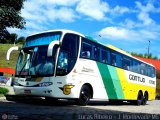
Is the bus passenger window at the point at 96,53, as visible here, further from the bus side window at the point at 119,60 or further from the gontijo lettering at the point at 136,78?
the gontijo lettering at the point at 136,78

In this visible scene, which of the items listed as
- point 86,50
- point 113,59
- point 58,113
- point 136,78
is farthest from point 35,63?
point 136,78

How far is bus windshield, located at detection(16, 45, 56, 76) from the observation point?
1433cm

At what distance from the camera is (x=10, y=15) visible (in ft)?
78.9

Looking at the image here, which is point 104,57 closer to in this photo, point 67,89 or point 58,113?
point 67,89

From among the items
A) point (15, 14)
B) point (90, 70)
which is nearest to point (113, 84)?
point (90, 70)

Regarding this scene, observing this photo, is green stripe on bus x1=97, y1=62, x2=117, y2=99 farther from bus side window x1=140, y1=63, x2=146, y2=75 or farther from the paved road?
bus side window x1=140, y1=63, x2=146, y2=75

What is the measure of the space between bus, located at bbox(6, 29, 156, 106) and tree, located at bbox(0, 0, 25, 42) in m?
8.26

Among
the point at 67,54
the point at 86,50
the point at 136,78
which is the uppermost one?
the point at 86,50

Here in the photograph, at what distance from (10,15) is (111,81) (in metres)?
9.22

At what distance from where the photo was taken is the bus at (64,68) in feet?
46.8

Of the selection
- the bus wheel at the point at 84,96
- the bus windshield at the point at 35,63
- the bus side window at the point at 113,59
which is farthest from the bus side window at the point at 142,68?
the bus windshield at the point at 35,63

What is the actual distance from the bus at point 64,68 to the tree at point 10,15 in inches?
325

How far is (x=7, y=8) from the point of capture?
2397 cm

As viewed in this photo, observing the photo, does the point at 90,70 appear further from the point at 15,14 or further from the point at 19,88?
the point at 15,14
